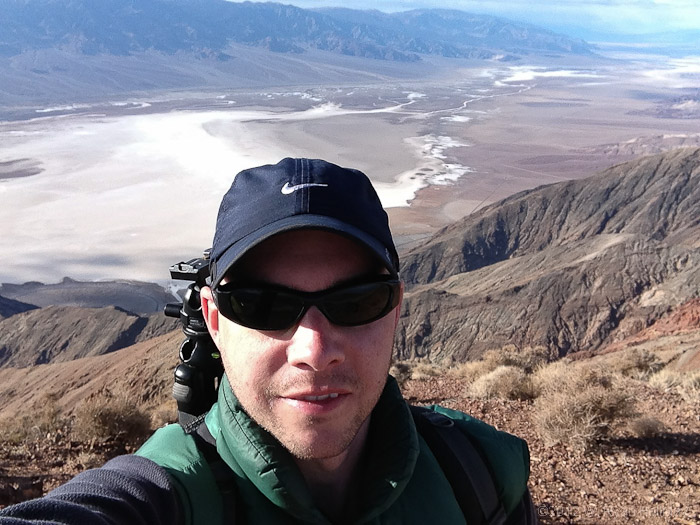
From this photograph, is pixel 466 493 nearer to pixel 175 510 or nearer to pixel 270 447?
pixel 270 447

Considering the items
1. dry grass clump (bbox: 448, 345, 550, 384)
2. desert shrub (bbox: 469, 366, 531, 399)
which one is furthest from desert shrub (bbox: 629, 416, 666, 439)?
dry grass clump (bbox: 448, 345, 550, 384)

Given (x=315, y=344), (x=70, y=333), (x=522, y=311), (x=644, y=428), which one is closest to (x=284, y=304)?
(x=315, y=344)

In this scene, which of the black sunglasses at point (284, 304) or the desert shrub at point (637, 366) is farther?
the desert shrub at point (637, 366)

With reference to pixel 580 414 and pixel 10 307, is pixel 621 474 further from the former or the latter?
pixel 10 307

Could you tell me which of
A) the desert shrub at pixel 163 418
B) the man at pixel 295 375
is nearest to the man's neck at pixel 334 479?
the man at pixel 295 375

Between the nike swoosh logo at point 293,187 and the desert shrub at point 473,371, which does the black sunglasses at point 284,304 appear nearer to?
the nike swoosh logo at point 293,187

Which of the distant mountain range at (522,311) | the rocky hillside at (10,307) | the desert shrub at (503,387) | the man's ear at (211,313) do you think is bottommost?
the rocky hillside at (10,307)

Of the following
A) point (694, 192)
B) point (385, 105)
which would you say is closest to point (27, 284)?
point (694, 192)
